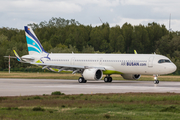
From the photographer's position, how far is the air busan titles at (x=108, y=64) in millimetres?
43125

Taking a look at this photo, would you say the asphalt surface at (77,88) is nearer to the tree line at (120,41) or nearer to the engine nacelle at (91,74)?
the engine nacelle at (91,74)

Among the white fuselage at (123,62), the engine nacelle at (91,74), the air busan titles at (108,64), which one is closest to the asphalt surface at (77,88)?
the white fuselage at (123,62)

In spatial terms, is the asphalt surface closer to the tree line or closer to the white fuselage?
the white fuselage

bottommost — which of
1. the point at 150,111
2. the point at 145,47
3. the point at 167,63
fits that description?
the point at 150,111

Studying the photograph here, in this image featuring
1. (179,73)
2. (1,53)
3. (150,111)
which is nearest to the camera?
(150,111)

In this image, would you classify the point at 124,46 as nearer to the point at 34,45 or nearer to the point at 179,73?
the point at 179,73

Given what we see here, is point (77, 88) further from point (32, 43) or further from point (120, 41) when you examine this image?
point (120, 41)

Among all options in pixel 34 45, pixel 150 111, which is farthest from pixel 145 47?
pixel 150 111

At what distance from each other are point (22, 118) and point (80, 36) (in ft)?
404

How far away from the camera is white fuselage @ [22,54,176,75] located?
42.9m

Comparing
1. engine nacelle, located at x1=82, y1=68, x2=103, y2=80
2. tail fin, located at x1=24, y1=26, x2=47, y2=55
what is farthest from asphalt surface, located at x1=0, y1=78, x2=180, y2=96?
tail fin, located at x1=24, y1=26, x2=47, y2=55

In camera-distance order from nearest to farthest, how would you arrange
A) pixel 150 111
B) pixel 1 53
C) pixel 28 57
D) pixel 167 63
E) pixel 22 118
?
1. pixel 22 118
2. pixel 150 111
3. pixel 167 63
4. pixel 28 57
5. pixel 1 53

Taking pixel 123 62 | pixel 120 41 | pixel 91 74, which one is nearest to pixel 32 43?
pixel 91 74

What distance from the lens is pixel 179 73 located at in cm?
7694
